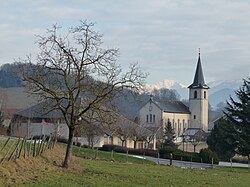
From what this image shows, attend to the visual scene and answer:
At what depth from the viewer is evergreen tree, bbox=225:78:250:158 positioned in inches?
2164

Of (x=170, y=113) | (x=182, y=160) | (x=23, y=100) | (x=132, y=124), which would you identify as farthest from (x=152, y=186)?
(x=170, y=113)

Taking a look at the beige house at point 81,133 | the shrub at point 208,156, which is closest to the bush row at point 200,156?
the shrub at point 208,156

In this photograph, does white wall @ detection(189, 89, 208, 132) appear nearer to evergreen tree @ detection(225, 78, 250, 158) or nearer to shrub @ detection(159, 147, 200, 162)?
evergreen tree @ detection(225, 78, 250, 158)

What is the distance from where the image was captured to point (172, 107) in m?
132

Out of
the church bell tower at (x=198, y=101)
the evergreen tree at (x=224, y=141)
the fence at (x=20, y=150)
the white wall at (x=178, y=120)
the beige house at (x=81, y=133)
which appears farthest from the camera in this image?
the church bell tower at (x=198, y=101)

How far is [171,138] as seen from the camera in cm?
8481

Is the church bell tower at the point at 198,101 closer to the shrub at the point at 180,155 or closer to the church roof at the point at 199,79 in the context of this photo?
the church roof at the point at 199,79

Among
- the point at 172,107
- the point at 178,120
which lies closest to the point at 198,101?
the point at 172,107

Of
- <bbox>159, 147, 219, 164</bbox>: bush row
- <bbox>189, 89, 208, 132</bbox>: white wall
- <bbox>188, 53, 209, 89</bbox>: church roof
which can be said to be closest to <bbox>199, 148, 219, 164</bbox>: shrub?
<bbox>159, 147, 219, 164</bbox>: bush row

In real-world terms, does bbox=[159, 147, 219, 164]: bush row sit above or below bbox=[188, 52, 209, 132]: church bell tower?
below

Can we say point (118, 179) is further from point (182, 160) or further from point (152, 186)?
point (182, 160)

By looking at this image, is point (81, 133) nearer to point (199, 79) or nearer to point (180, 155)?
point (180, 155)

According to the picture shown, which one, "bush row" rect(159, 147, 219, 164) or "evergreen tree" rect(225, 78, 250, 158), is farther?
"evergreen tree" rect(225, 78, 250, 158)

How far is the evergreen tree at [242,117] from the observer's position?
55.0m
